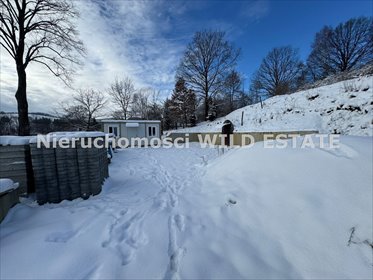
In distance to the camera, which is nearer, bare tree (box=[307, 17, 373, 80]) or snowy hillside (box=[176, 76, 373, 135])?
snowy hillside (box=[176, 76, 373, 135])

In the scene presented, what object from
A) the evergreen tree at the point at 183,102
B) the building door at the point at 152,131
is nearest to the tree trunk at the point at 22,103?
the building door at the point at 152,131

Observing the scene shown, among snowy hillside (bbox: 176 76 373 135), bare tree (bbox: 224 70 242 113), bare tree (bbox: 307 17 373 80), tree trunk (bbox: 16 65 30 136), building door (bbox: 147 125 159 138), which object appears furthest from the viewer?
bare tree (bbox: 224 70 242 113)

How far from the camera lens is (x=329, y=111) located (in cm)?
1043

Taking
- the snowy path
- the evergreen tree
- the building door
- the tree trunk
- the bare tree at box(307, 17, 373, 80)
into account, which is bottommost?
the snowy path

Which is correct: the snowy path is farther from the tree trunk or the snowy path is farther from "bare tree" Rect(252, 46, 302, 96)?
"bare tree" Rect(252, 46, 302, 96)

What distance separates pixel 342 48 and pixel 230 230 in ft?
112

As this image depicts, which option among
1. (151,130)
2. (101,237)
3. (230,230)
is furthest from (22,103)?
(151,130)

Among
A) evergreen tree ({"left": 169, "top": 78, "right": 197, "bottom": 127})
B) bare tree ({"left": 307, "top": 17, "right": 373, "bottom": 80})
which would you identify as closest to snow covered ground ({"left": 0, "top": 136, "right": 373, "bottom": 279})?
evergreen tree ({"left": 169, "top": 78, "right": 197, "bottom": 127})

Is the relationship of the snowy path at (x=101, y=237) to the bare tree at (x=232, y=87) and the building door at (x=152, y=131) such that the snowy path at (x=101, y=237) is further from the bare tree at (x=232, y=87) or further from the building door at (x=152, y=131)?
the bare tree at (x=232, y=87)

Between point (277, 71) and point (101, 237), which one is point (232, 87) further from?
point (101, 237)

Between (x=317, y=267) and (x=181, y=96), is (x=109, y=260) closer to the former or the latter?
(x=317, y=267)

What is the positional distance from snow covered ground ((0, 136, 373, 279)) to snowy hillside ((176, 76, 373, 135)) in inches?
276

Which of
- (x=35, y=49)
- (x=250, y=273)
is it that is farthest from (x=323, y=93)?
(x=35, y=49)

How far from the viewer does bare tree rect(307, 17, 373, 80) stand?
928 inches
